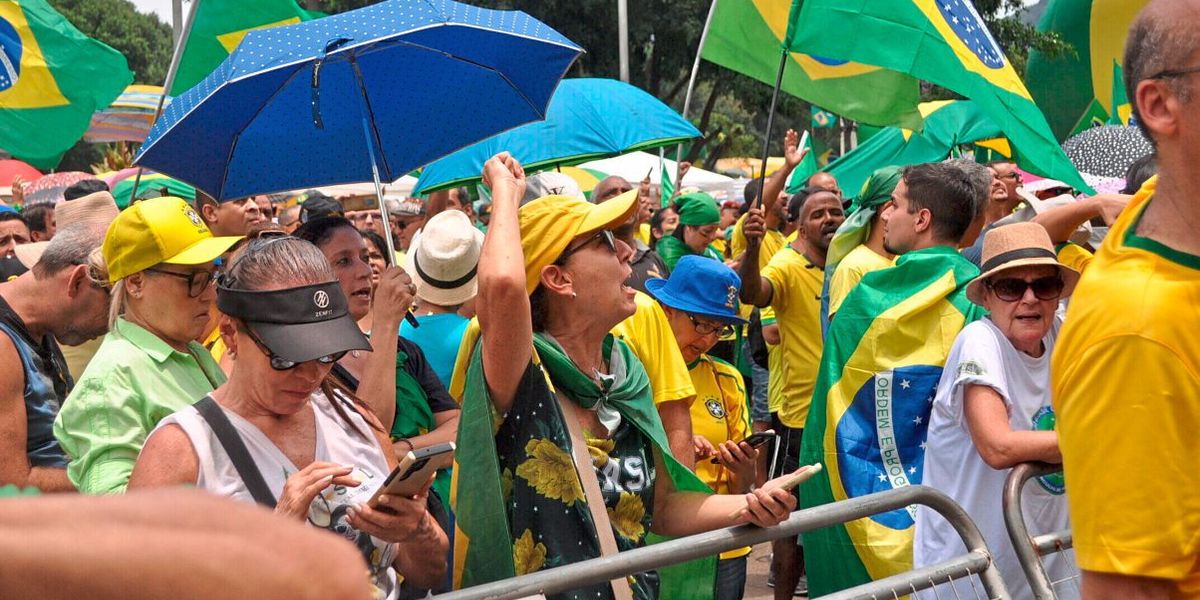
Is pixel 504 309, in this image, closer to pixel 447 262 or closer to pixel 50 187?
pixel 447 262

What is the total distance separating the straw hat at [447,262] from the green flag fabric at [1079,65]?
37.4ft

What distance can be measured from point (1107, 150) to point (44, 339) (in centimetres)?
692

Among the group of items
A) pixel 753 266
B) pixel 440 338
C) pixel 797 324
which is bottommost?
pixel 797 324

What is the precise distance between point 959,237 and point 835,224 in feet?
7.83

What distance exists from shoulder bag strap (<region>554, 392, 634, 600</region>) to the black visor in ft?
1.91

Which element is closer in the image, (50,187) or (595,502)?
(595,502)

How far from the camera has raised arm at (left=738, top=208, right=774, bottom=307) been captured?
7.00 meters

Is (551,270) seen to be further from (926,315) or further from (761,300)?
(761,300)

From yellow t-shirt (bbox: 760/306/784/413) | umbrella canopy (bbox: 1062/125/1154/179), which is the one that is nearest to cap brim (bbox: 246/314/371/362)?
yellow t-shirt (bbox: 760/306/784/413)

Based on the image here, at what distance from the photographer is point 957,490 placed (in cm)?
413

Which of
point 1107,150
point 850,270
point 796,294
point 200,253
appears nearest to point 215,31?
point 200,253

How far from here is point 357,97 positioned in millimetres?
5039

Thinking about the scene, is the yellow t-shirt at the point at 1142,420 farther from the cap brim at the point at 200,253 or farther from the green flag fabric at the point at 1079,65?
the green flag fabric at the point at 1079,65

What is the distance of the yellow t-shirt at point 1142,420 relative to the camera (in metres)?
1.94
